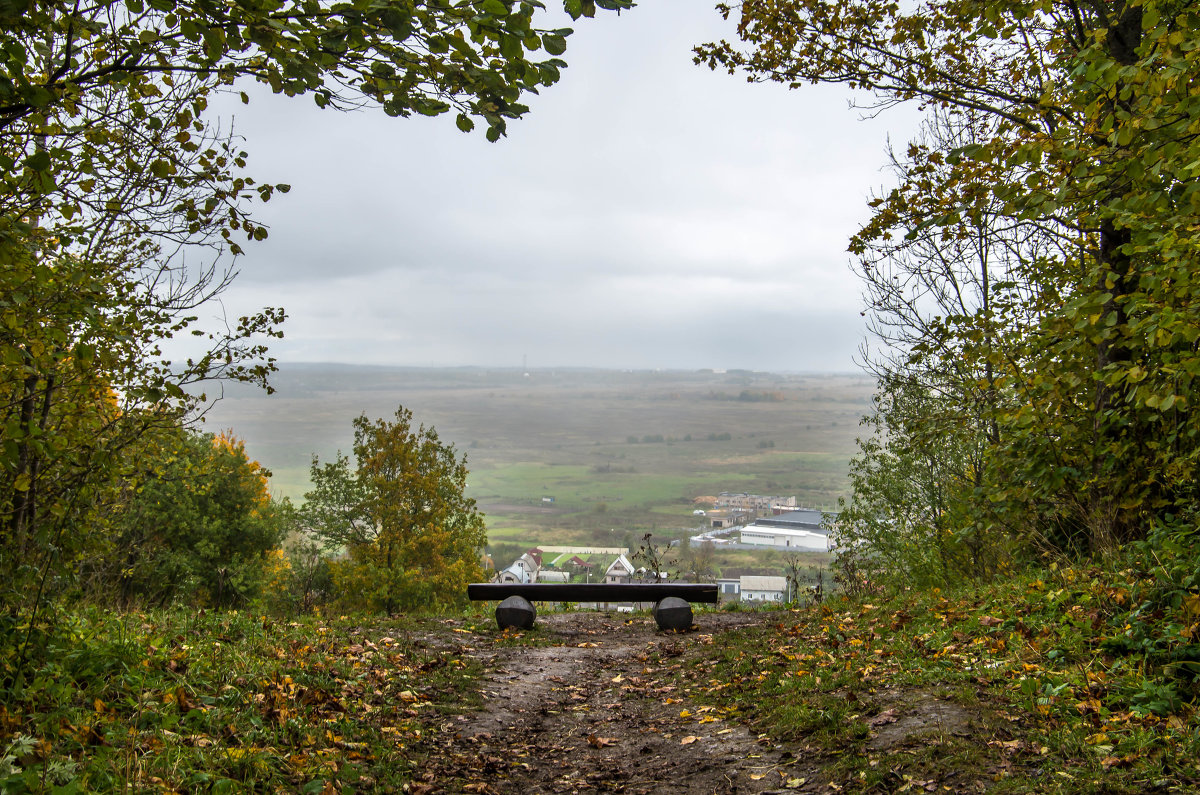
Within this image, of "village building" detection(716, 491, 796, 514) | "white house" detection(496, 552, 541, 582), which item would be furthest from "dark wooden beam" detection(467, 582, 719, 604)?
"village building" detection(716, 491, 796, 514)

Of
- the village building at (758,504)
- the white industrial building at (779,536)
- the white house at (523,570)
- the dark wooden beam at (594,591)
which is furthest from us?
the village building at (758,504)

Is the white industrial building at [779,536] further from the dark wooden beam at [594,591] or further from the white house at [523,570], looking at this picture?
the dark wooden beam at [594,591]

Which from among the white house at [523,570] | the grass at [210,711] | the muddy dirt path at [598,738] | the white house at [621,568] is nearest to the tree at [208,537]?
the white house at [523,570]

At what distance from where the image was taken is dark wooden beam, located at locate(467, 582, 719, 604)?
385 inches

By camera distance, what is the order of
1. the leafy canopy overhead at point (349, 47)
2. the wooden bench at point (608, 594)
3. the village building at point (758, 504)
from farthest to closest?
the village building at point (758, 504)
the wooden bench at point (608, 594)
the leafy canopy overhead at point (349, 47)

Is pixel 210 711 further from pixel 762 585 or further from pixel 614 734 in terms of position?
pixel 762 585

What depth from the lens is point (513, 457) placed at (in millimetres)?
133375

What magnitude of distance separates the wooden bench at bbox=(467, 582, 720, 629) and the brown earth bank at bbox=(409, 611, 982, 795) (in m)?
1.26

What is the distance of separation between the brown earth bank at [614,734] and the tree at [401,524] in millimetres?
15536

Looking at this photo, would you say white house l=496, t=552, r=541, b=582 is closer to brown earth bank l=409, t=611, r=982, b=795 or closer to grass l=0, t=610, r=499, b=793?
brown earth bank l=409, t=611, r=982, b=795

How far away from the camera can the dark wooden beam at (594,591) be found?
9789 mm

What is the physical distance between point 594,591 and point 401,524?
1543cm

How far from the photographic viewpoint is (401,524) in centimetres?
2356

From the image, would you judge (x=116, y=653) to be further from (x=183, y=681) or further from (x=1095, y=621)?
(x=1095, y=621)
